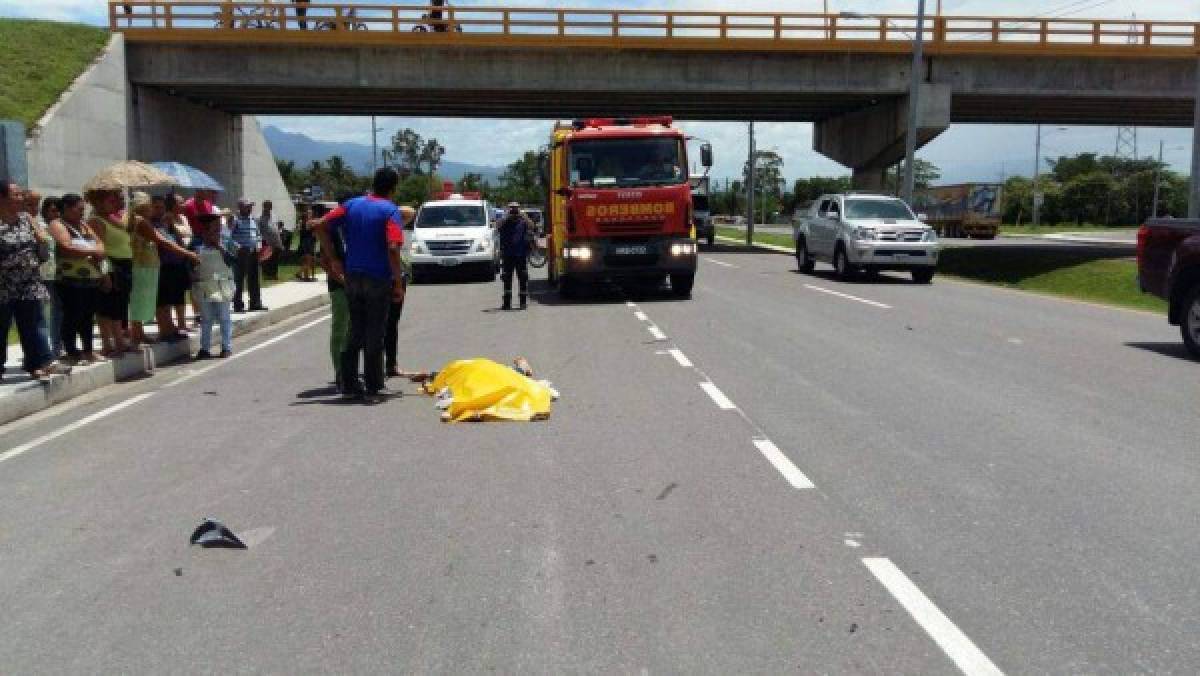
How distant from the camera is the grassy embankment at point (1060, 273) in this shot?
74.9 feet

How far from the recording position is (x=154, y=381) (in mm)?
10586

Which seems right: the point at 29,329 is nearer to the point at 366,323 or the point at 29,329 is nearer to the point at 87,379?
the point at 87,379

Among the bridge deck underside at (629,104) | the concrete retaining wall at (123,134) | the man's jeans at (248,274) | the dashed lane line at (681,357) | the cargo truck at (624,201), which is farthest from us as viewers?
the bridge deck underside at (629,104)

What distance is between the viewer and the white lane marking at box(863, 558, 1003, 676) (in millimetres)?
3725

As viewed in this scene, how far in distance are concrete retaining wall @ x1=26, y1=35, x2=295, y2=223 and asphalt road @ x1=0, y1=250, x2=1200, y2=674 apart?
20588mm

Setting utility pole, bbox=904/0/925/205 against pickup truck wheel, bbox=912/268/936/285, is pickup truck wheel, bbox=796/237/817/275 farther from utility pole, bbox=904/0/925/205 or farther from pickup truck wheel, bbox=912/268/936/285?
utility pole, bbox=904/0/925/205

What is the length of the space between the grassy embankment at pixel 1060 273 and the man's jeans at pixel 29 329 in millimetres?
18556

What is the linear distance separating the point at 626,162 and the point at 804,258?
409 inches

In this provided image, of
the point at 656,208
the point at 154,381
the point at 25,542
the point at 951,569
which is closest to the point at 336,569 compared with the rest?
the point at 25,542

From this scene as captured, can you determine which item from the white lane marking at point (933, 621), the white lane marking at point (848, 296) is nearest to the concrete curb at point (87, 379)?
the white lane marking at point (933, 621)

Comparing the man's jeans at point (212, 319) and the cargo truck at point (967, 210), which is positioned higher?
the cargo truck at point (967, 210)

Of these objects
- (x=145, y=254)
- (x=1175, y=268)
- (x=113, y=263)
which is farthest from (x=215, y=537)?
(x=1175, y=268)

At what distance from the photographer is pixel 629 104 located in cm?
3916

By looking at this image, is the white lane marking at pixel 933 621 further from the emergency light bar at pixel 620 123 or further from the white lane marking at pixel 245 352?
the emergency light bar at pixel 620 123
